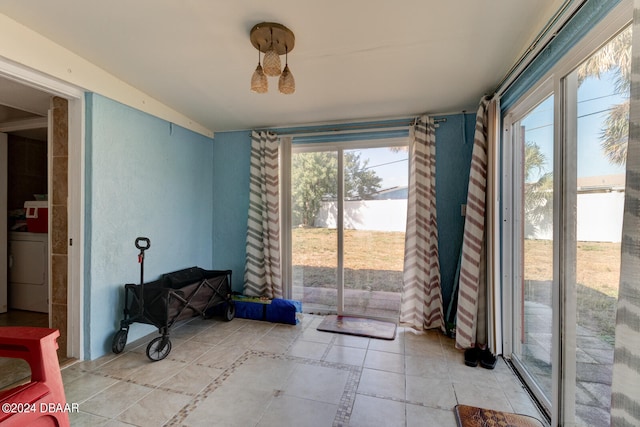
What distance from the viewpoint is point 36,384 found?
117cm

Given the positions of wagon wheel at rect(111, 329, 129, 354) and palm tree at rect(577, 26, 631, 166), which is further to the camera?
wagon wheel at rect(111, 329, 129, 354)

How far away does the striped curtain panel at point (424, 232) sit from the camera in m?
2.91

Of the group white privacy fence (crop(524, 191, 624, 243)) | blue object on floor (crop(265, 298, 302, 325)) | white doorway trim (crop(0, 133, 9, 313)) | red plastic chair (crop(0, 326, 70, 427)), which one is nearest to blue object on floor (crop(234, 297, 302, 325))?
blue object on floor (crop(265, 298, 302, 325))

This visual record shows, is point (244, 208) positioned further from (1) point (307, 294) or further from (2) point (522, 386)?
(2) point (522, 386)

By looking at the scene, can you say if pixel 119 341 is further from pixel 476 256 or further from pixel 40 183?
pixel 476 256

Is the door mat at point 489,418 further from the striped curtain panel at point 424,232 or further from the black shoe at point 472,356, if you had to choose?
the striped curtain panel at point 424,232

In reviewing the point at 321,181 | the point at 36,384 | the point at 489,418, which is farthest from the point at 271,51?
the point at 489,418

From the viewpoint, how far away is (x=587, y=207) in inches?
54.7

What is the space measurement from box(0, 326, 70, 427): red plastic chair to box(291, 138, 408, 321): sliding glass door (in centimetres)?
242

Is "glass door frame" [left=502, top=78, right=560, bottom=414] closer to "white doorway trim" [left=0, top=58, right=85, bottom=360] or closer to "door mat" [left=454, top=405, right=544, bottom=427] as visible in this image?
"door mat" [left=454, top=405, right=544, bottom=427]

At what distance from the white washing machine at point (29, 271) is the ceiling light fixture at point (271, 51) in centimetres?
343

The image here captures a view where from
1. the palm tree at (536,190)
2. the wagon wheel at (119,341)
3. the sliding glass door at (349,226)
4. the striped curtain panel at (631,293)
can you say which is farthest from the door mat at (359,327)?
the striped curtain panel at (631,293)

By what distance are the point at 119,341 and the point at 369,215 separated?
269 cm

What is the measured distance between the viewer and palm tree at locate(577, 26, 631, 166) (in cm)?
115
